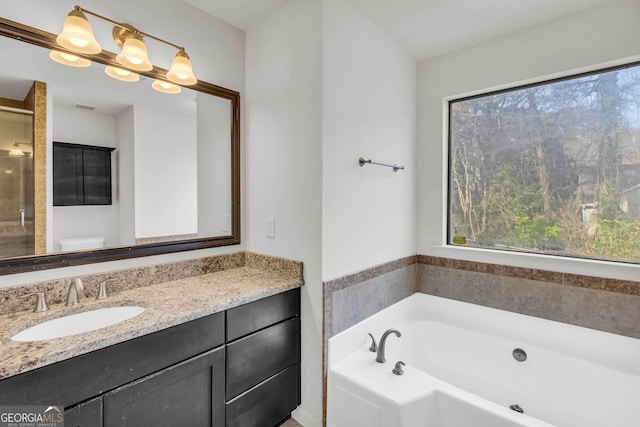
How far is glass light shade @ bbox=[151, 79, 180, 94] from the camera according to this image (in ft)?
5.91

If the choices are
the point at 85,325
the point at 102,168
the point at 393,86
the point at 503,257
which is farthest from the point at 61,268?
the point at 503,257

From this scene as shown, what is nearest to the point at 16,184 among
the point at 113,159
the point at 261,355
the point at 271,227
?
the point at 113,159

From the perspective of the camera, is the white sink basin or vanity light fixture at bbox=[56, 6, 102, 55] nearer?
the white sink basin

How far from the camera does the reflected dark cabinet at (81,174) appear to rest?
1.47 metres

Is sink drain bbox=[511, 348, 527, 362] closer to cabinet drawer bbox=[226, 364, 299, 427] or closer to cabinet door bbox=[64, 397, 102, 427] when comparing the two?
cabinet drawer bbox=[226, 364, 299, 427]

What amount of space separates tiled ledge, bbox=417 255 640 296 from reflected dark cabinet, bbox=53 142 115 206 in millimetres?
2300

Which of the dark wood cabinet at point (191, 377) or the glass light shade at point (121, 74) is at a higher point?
the glass light shade at point (121, 74)

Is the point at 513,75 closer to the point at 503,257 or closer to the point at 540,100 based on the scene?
the point at 540,100

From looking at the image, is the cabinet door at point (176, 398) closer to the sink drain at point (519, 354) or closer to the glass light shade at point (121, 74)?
the glass light shade at point (121, 74)

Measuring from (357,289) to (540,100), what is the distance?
182 centimetres

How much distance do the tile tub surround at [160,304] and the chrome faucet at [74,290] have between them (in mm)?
37
